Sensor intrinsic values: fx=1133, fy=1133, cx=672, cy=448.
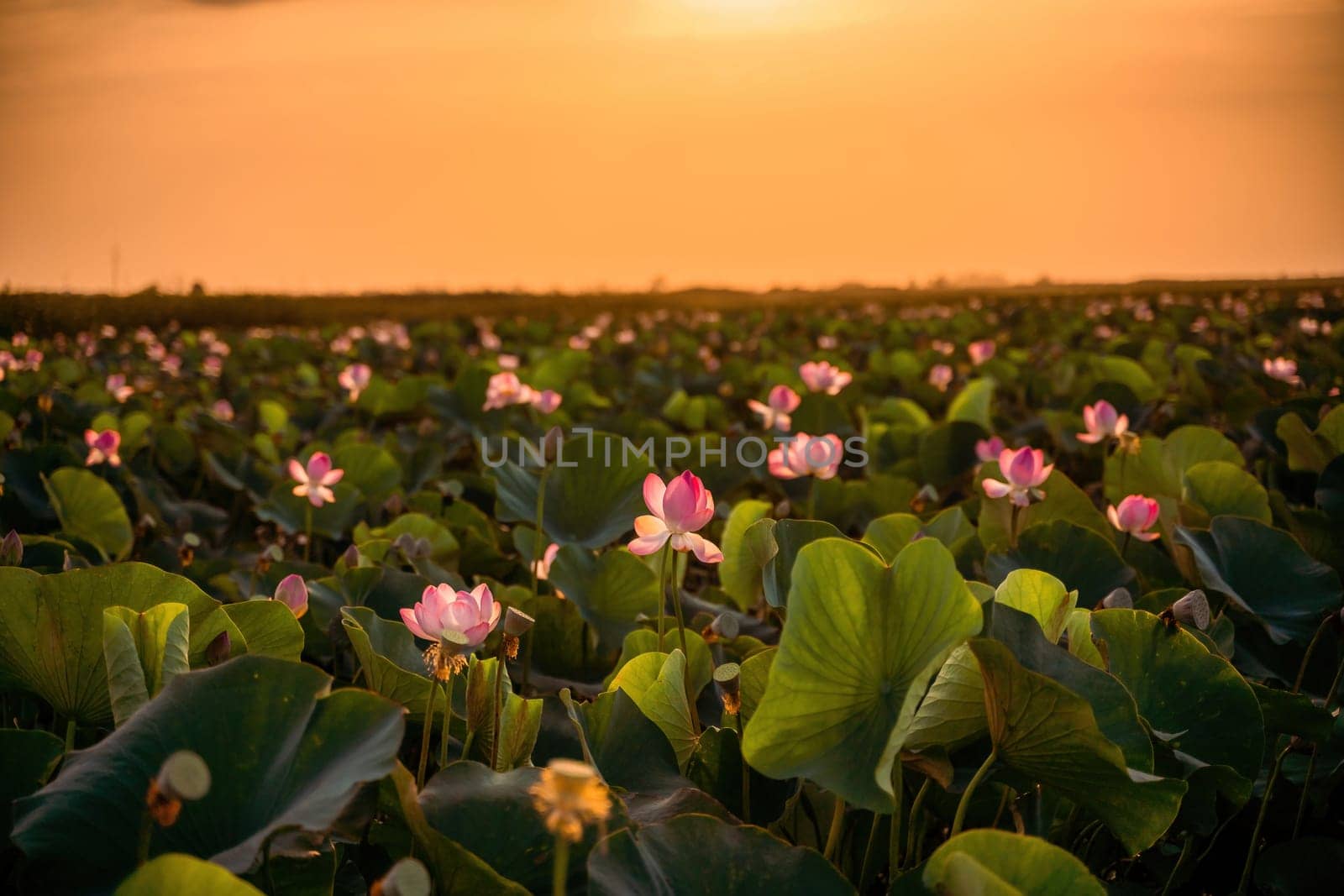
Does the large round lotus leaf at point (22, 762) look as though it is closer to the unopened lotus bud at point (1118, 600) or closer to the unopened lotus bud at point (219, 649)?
the unopened lotus bud at point (219, 649)

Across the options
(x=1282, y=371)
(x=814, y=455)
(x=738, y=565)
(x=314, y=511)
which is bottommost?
(x=314, y=511)

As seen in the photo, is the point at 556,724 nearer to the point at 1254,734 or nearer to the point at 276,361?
the point at 1254,734

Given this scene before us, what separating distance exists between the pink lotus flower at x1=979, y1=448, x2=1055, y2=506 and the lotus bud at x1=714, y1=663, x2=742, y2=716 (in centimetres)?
86

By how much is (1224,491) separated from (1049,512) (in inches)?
12.3

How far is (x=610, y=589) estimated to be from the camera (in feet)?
5.47

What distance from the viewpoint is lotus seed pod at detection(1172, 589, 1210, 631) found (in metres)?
1.00

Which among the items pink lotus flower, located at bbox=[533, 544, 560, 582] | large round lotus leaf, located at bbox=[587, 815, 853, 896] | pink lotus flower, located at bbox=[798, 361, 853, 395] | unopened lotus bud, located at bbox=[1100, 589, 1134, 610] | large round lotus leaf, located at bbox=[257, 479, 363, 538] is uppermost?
pink lotus flower, located at bbox=[798, 361, 853, 395]

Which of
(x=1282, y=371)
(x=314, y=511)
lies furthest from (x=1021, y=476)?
(x=1282, y=371)

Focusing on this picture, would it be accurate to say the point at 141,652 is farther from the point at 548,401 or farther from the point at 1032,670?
the point at 548,401

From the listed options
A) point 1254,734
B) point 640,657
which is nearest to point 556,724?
point 640,657

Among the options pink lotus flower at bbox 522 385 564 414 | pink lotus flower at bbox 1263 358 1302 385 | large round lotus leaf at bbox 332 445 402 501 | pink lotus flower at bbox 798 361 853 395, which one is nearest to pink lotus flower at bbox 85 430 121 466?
large round lotus leaf at bbox 332 445 402 501

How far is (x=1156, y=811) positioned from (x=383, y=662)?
2.14ft

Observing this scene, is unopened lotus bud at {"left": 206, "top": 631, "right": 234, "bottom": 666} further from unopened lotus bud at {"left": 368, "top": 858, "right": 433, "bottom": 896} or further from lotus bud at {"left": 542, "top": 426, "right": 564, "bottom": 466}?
lotus bud at {"left": 542, "top": 426, "right": 564, "bottom": 466}

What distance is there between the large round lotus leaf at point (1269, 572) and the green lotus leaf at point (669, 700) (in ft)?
2.69
